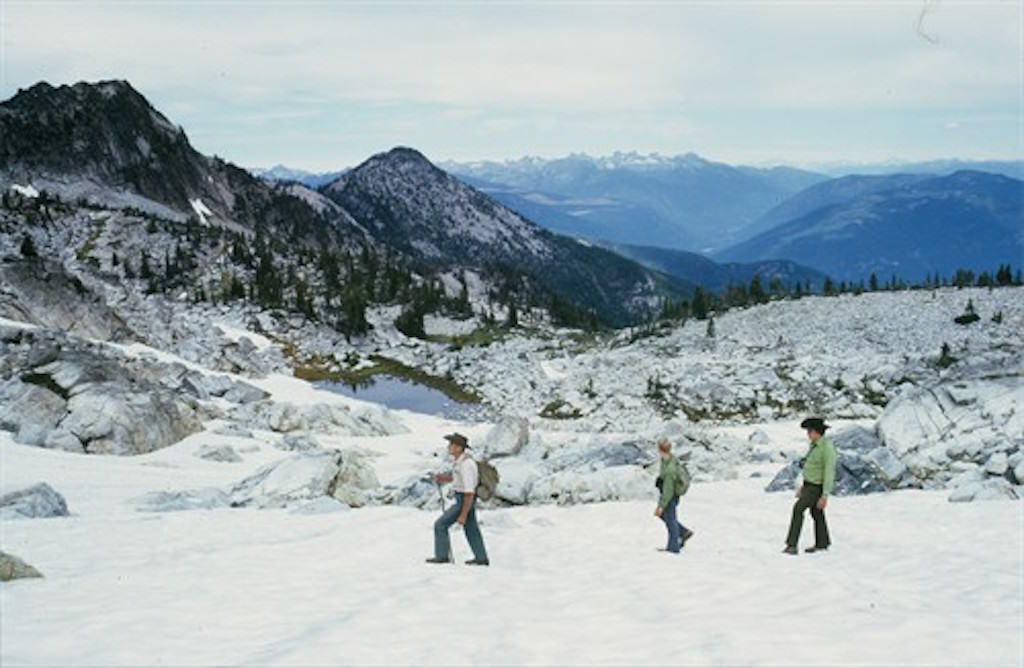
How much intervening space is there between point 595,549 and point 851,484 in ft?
34.4

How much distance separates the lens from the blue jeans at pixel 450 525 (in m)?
15.5

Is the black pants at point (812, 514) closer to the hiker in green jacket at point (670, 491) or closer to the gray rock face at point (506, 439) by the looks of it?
the hiker in green jacket at point (670, 491)

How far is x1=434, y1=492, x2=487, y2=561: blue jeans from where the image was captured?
50.9ft

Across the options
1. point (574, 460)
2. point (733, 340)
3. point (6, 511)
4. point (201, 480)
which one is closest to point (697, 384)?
point (733, 340)

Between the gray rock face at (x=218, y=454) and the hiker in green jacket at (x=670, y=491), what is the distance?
22.3 meters

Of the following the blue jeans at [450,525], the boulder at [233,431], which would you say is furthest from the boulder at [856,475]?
the boulder at [233,431]

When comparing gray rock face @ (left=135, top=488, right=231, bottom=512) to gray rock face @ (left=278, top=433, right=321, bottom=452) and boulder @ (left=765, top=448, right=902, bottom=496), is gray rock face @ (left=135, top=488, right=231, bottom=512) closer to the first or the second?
gray rock face @ (left=278, top=433, right=321, bottom=452)

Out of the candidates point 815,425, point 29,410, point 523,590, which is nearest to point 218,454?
point 29,410

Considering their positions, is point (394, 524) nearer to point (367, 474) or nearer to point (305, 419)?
point (367, 474)

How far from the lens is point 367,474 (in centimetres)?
2862

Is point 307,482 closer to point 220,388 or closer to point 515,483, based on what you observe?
point 515,483

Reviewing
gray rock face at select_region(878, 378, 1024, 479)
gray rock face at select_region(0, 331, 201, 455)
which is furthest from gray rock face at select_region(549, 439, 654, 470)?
gray rock face at select_region(0, 331, 201, 455)

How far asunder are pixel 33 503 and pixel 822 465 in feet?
66.1

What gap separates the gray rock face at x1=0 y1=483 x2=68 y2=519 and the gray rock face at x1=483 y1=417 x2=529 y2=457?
59.2 ft
